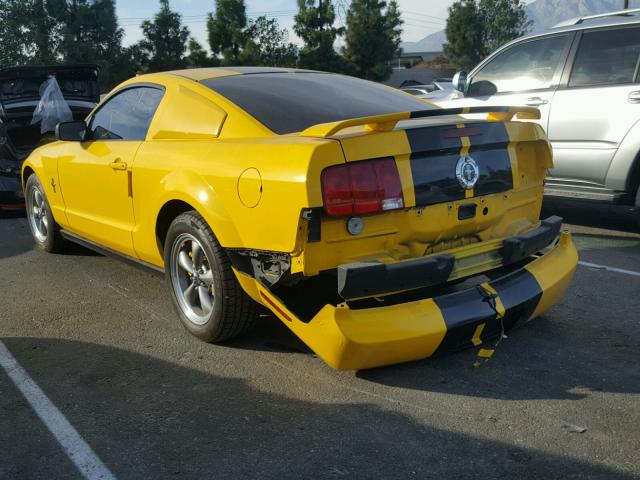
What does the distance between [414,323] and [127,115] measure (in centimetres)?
262

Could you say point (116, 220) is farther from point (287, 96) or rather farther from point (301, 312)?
point (301, 312)

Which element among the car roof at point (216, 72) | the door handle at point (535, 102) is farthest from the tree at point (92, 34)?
the car roof at point (216, 72)

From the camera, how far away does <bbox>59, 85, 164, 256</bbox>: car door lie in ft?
13.7

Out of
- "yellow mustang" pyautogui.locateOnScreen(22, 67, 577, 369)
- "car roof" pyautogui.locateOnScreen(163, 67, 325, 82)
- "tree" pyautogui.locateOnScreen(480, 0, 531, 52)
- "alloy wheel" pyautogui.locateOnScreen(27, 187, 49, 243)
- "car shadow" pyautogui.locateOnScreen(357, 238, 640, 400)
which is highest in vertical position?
"tree" pyautogui.locateOnScreen(480, 0, 531, 52)

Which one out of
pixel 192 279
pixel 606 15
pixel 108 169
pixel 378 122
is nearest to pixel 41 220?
pixel 108 169

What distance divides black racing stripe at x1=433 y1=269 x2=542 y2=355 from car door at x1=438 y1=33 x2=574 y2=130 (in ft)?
11.0

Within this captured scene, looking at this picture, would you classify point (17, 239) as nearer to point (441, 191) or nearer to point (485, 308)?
point (441, 191)

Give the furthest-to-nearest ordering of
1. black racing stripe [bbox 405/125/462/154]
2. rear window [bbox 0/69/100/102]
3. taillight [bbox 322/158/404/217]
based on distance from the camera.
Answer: rear window [bbox 0/69/100/102]
black racing stripe [bbox 405/125/462/154]
taillight [bbox 322/158/404/217]

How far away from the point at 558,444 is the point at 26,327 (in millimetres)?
3137

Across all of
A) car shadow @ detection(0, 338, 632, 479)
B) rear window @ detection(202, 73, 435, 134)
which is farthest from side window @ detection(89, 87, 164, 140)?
car shadow @ detection(0, 338, 632, 479)

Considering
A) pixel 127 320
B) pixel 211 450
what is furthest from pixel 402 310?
pixel 127 320

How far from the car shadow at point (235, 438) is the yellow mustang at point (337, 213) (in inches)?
12.9

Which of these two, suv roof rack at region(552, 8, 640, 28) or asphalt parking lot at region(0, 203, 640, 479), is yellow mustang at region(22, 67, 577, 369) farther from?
suv roof rack at region(552, 8, 640, 28)

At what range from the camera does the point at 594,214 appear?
6961mm
